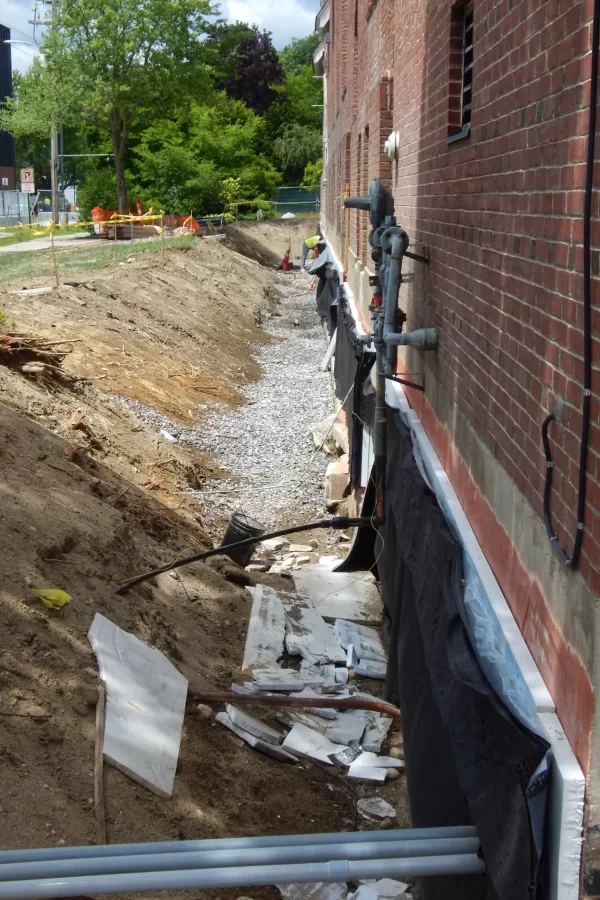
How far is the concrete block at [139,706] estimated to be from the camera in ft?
17.1

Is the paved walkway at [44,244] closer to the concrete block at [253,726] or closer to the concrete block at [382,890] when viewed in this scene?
the concrete block at [253,726]

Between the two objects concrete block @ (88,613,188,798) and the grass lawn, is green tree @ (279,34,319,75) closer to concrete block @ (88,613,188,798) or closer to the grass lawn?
the grass lawn

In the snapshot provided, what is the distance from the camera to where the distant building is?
2414 inches

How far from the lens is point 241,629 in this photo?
8172 millimetres

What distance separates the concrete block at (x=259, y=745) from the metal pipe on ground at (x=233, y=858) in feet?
9.46

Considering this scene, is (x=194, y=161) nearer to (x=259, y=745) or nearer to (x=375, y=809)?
(x=259, y=745)

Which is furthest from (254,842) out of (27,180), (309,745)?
(27,180)

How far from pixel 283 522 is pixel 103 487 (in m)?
2.84

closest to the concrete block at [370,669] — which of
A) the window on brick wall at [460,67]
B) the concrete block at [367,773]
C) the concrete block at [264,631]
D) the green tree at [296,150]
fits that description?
the concrete block at [264,631]

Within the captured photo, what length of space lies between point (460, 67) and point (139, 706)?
14.0 feet

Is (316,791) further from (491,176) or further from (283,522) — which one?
(283,522)

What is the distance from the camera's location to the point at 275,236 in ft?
161

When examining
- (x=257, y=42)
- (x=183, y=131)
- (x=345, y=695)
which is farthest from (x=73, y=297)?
(x=257, y=42)

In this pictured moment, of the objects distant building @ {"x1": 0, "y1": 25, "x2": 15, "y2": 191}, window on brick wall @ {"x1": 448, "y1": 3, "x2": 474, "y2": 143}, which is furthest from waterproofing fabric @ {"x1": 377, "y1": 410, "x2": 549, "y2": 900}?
distant building @ {"x1": 0, "y1": 25, "x2": 15, "y2": 191}
